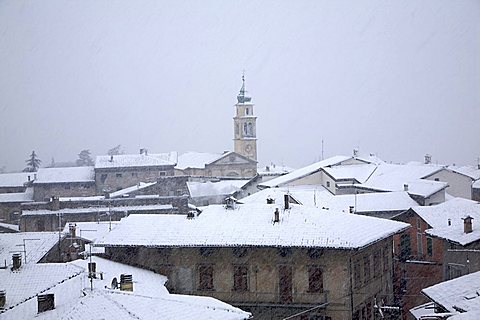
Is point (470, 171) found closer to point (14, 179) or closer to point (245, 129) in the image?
point (245, 129)

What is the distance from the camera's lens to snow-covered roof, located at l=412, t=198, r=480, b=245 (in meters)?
23.8

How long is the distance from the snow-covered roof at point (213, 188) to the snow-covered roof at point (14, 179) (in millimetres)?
15078

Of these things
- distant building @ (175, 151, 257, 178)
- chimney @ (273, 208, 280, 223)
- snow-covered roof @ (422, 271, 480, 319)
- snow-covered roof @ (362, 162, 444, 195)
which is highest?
distant building @ (175, 151, 257, 178)

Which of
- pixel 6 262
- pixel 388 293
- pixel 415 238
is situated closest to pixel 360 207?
pixel 415 238

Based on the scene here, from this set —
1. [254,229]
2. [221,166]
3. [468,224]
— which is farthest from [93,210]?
[221,166]

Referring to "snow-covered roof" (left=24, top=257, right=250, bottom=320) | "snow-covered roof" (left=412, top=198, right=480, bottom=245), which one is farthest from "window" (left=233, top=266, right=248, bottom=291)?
"snow-covered roof" (left=412, top=198, right=480, bottom=245)

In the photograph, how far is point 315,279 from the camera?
2108 cm

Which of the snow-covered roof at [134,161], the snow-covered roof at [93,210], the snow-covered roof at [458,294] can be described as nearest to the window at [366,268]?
the snow-covered roof at [458,294]

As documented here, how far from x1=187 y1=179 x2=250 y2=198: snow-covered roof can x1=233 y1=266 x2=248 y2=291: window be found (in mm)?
25842

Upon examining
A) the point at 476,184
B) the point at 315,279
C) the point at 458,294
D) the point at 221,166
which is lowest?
the point at 315,279

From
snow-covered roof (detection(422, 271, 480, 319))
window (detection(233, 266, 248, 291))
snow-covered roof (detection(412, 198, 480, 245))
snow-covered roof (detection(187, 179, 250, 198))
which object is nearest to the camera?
snow-covered roof (detection(422, 271, 480, 319))

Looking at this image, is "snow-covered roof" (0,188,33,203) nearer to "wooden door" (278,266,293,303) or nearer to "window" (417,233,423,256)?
"window" (417,233,423,256)

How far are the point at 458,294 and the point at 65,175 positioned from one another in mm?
42847

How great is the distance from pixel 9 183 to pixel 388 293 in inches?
1561
